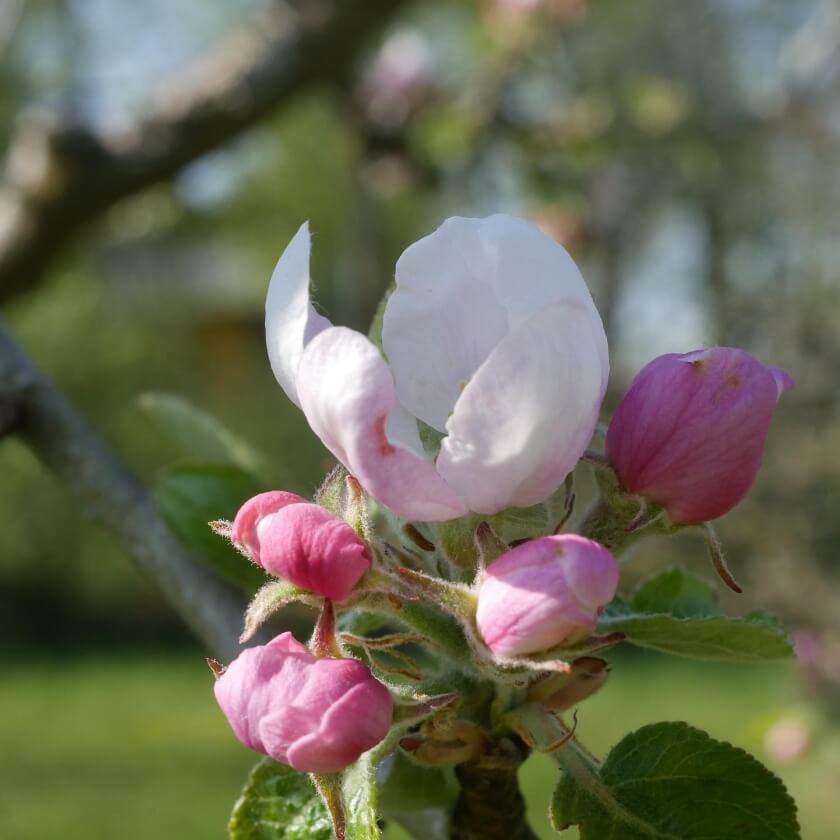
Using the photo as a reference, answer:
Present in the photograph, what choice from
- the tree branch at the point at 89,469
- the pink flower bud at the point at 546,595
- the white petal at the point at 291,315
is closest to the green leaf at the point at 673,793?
the pink flower bud at the point at 546,595

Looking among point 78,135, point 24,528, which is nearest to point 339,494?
point 78,135

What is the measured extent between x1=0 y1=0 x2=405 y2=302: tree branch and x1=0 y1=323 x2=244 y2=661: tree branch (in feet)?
3.68

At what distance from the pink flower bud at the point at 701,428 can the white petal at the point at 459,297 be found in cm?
7

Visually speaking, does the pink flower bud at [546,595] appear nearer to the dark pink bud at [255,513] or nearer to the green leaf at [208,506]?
the dark pink bud at [255,513]

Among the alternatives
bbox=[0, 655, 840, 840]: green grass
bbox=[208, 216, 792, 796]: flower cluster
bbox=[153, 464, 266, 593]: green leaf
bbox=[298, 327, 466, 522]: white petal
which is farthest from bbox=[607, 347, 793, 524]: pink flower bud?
bbox=[0, 655, 840, 840]: green grass

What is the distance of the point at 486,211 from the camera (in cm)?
698

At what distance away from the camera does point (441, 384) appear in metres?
0.62

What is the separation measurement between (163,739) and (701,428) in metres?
5.74

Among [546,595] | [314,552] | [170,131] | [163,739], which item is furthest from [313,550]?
[163,739]

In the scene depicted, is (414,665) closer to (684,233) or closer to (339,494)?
(339,494)

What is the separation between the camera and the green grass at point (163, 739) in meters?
4.62

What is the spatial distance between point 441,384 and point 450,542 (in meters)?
0.09

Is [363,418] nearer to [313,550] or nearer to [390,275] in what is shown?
[313,550]

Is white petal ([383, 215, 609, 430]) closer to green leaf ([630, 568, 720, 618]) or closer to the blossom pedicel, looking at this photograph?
the blossom pedicel
